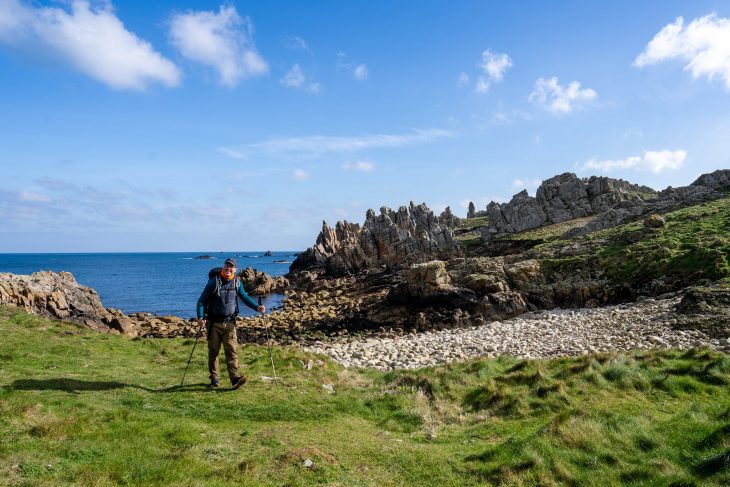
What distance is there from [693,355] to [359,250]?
7330cm

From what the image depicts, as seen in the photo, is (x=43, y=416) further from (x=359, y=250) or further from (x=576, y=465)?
(x=359, y=250)

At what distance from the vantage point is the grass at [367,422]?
26.2ft

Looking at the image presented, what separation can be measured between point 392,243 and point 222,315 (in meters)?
71.7

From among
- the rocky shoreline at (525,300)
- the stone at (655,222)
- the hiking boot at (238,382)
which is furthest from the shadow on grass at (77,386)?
the stone at (655,222)

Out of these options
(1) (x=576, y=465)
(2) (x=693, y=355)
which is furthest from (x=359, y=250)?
(1) (x=576, y=465)

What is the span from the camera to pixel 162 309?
6475 centimetres

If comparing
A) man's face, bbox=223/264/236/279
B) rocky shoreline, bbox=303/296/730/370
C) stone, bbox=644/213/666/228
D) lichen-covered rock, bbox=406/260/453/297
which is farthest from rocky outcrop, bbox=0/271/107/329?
stone, bbox=644/213/666/228

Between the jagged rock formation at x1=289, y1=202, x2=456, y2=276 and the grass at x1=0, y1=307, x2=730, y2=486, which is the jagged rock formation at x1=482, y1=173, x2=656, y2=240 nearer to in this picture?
the jagged rock formation at x1=289, y1=202, x2=456, y2=276

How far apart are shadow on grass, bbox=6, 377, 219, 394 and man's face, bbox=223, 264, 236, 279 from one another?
3.43 m

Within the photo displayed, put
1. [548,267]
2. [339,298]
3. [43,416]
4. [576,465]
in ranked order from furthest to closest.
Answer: [339,298] → [548,267] → [43,416] → [576,465]

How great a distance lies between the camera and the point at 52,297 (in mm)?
29469

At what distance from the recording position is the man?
1338 centimetres

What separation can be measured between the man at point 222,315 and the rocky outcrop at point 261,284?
68.0 metres

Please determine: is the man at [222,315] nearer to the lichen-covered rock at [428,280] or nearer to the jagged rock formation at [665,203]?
the lichen-covered rock at [428,280]
